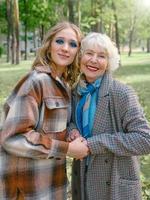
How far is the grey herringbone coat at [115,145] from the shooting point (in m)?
3.39

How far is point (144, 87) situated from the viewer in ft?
65.2

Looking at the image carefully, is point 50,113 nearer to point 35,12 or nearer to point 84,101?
point 84,101


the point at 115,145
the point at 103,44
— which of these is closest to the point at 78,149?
the point at 115,145

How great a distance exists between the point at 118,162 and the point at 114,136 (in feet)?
0.73

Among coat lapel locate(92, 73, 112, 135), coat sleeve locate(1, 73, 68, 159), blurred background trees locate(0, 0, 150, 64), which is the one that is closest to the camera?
coat sleeve locate(1, 73, 68, 159)

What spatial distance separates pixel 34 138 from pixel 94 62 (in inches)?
27.7

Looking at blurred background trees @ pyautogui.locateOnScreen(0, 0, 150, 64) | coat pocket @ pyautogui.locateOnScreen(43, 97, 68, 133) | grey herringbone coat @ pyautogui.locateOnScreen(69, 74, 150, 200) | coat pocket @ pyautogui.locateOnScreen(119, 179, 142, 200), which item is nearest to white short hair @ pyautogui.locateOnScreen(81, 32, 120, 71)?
grey herringbone coat @ pyautogui.locateOnScreen(69, 74, 150, 200)

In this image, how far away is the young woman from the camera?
3246 millimetres

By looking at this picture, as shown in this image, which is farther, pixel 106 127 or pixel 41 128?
pixel 106 127

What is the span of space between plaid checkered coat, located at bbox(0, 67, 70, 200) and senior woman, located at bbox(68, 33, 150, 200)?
150 mm

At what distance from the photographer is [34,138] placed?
325cm

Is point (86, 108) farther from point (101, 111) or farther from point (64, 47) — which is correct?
point (64, 47)

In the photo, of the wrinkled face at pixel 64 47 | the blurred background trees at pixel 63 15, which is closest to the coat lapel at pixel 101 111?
the wrinkled face at pixel 64 47

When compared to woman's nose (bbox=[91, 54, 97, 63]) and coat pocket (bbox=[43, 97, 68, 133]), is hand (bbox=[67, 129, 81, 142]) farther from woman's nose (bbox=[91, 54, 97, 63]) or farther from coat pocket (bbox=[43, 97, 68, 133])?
woman's nose (bbox=[91, 54, 97, 63])
